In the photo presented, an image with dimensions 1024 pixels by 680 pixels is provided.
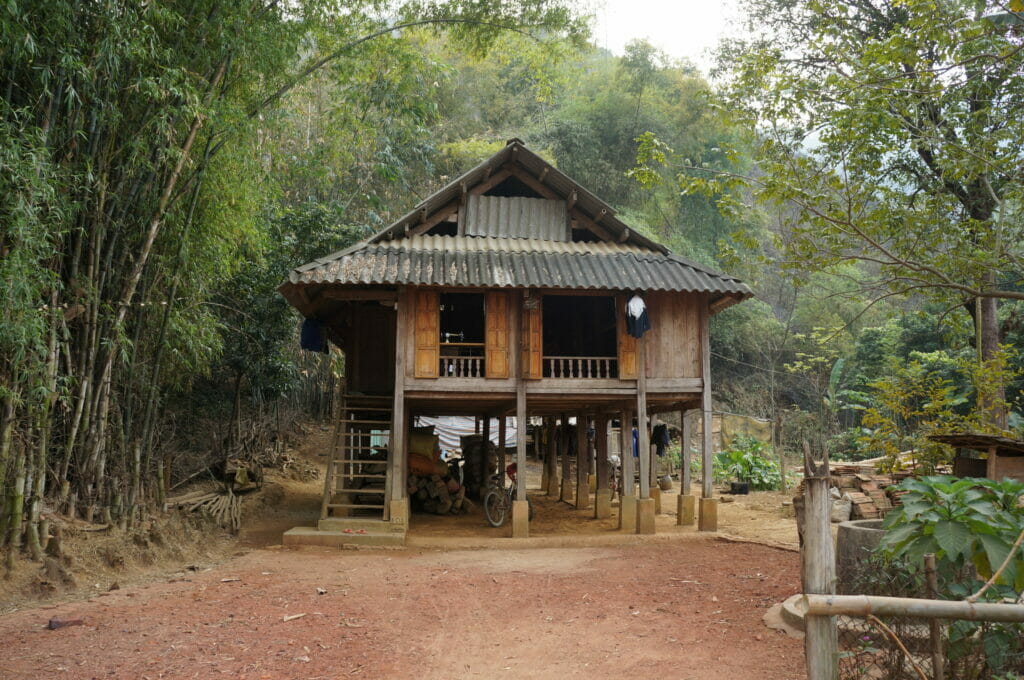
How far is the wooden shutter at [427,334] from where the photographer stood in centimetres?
1187

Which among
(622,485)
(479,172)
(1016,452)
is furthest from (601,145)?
(1016,452)

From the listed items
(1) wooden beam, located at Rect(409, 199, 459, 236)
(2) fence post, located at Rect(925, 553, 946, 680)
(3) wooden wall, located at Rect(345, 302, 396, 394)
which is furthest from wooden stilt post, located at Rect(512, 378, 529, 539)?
(2) fence post, located at Rect(925, 553, 946, 680)

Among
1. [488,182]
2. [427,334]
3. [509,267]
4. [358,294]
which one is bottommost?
[427,334]

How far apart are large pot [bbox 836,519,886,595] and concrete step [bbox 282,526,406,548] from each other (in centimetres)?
675

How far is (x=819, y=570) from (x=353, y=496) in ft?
35.0

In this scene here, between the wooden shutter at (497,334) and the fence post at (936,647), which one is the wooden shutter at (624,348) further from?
the fence post at (936,647)

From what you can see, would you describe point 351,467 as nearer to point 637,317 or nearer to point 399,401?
point 399,401

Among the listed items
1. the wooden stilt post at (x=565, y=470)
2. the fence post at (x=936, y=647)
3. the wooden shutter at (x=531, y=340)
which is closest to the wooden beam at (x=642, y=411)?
the wooden shutter at (x=531, y=340)

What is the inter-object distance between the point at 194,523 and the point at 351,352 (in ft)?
13.0

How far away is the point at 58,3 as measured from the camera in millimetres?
7059

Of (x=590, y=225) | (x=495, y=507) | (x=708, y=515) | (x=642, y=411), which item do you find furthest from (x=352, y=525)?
(x=590, y=225)

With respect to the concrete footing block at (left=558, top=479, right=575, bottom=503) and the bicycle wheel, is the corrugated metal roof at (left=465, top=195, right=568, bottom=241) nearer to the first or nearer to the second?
the bicycle wheel

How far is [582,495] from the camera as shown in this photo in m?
16.3

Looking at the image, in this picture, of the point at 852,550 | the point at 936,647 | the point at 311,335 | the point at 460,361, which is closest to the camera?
the point at 936,647
